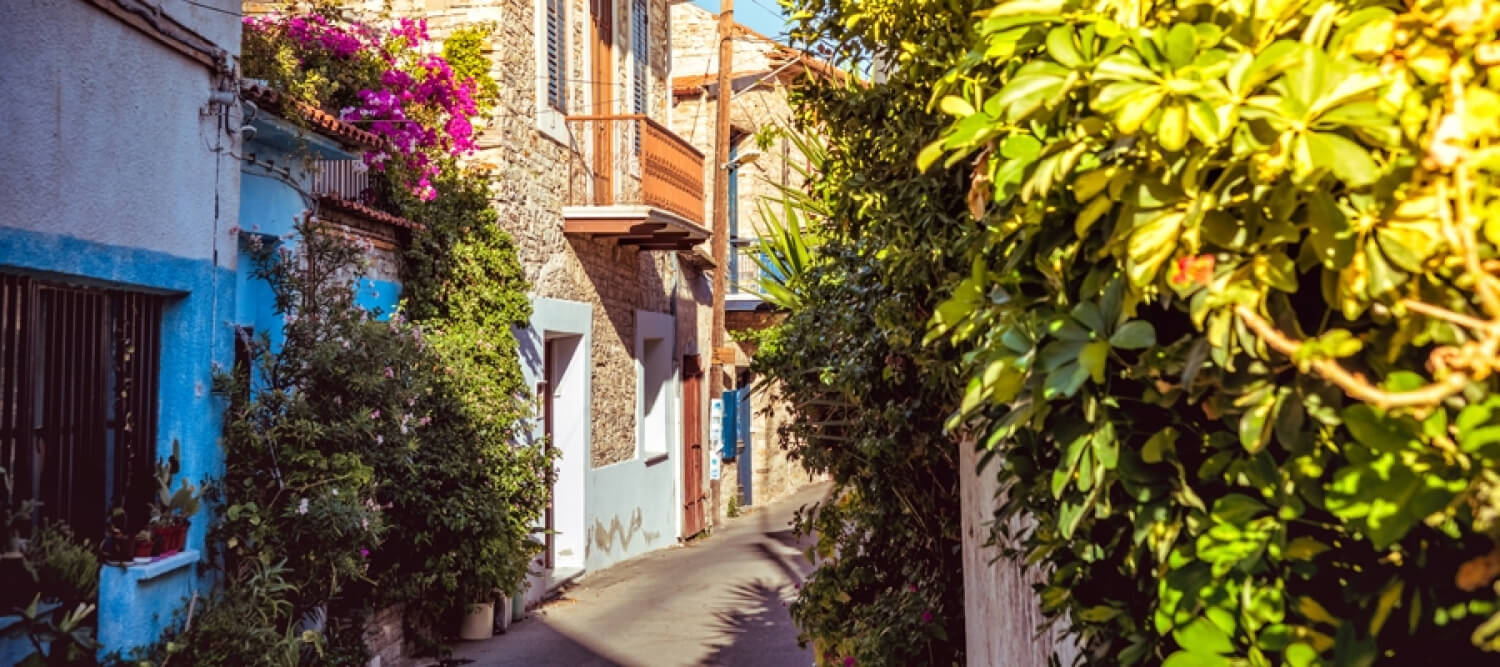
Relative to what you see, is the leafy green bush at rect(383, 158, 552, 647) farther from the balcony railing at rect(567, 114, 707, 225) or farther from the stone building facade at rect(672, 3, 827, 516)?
the stone building facade at rect(672, 3, 827, 516)

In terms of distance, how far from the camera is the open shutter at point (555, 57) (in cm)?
1349

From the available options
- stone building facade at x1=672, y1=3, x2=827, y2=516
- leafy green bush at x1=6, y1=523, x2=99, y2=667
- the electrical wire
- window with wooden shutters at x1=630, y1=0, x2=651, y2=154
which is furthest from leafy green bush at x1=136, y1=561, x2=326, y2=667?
stone building facade at x1=672, y1=3, x2=827, y2=516

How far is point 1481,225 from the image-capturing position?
4.23ft

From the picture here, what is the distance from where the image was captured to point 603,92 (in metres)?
15.5

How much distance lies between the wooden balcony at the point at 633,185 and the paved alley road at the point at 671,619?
3722 mm

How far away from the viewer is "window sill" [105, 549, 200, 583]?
6.05 meters

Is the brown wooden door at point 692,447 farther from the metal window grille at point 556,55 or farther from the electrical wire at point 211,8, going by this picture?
the electrical wire at point 211,8

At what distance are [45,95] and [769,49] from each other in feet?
68.6

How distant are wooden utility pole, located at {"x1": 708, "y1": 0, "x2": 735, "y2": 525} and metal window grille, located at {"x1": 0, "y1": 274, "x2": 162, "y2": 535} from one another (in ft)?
43.5

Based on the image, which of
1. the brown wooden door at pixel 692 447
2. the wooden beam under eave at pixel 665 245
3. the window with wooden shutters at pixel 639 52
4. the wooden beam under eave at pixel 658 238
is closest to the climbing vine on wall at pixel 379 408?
the wooden beam under eave at pixel 658 238

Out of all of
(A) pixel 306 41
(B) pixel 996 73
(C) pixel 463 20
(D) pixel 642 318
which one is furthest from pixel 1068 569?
(D) pixel 642 318

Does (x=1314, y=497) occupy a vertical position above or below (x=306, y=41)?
below

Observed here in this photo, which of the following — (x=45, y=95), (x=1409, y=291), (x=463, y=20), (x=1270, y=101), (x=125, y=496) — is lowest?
(x=125, y=496)

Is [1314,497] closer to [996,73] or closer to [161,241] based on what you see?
[996,73]
